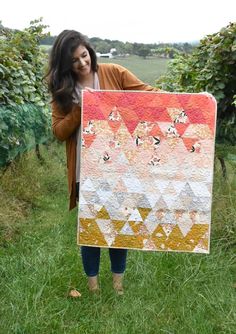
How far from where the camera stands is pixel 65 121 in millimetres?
2729

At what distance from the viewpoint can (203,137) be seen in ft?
8.54

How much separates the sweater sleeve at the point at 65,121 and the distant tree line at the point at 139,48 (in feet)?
12.1

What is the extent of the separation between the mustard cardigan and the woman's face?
0.39ft

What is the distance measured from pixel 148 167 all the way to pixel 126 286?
922 millimetres

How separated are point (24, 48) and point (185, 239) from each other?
3.74m

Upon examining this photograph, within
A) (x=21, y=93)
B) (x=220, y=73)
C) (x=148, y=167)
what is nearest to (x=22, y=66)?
(x=21, y=93)

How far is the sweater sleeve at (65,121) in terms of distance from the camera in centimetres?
271

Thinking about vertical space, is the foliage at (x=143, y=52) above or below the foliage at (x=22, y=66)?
below

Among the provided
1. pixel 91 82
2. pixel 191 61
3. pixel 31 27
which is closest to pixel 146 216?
pixel 91 82

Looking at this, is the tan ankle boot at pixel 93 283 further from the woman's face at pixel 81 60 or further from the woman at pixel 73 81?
the woman's face at pixel 81 60

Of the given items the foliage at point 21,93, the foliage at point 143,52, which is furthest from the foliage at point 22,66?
the foliage at point 143,52

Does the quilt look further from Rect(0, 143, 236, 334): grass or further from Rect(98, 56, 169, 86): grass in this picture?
Rect(98, 56, 169, 86): grass

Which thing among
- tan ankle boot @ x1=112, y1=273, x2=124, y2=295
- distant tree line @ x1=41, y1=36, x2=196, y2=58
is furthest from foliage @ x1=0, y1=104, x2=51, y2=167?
tan ankle boot @ x1=112, y1=273, x2=124, y2=295

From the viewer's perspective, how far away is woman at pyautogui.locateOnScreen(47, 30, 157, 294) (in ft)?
8.74
